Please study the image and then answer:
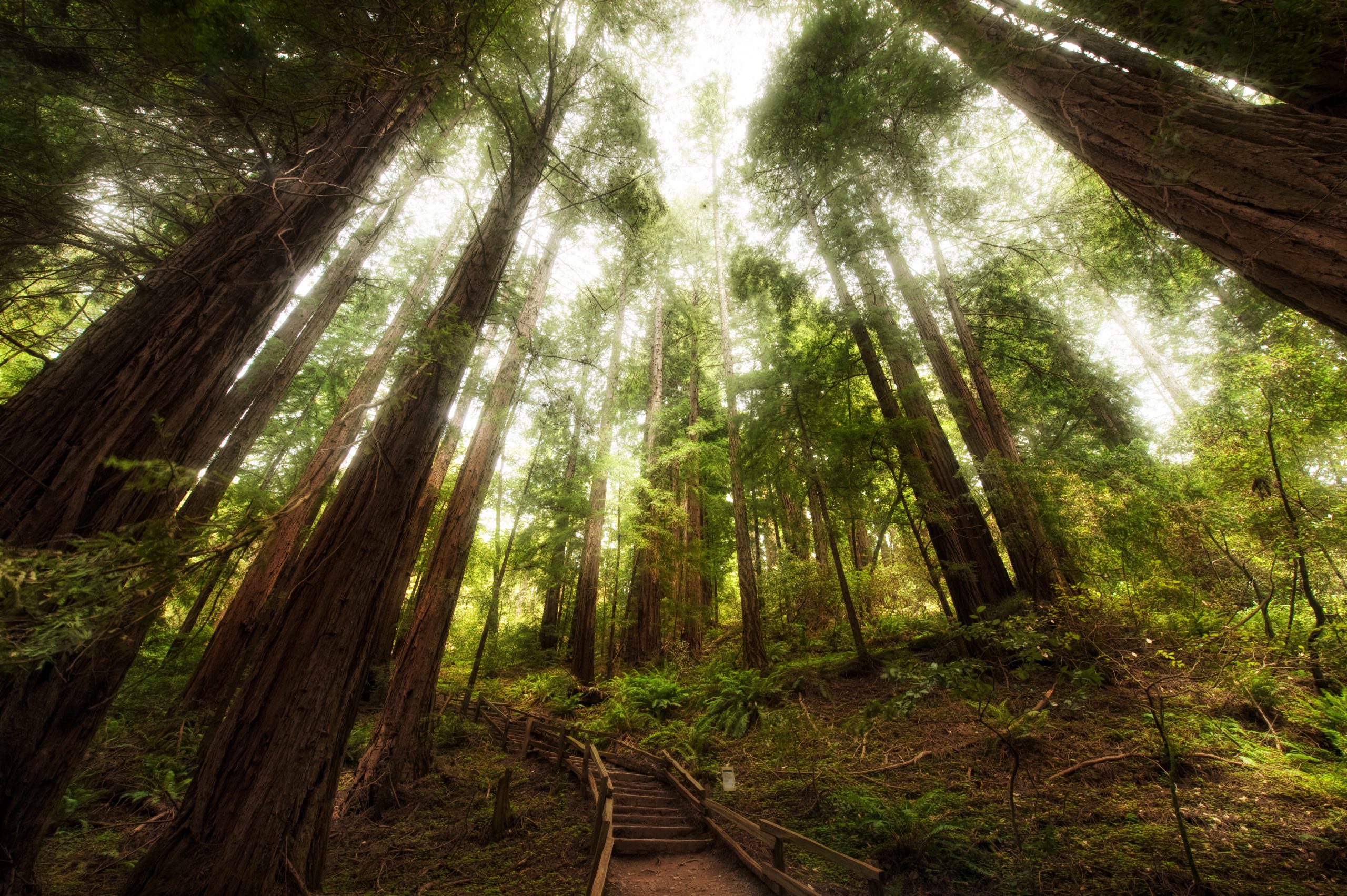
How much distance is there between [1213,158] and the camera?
9.12ft

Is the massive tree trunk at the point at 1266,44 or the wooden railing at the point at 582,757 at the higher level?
the massive tree trunk at the point at 1266,44

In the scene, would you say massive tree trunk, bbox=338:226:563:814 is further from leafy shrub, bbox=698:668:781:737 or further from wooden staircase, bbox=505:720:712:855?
leafy shrub, bbox=698:668:781:737

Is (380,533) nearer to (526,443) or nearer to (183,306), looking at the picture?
(183,306)

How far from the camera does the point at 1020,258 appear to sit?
399 inches

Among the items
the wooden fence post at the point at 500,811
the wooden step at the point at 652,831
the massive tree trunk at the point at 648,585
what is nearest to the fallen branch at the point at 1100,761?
the wooden step at the point at 652,831

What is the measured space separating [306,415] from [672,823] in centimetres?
1205

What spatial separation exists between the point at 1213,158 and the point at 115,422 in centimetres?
654

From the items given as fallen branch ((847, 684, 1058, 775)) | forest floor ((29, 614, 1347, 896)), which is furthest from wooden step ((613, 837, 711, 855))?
fallen branch ((847, 684, 1058, 775))

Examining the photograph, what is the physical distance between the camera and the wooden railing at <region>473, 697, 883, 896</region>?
3.40m

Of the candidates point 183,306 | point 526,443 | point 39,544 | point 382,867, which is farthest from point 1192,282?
point 526,443

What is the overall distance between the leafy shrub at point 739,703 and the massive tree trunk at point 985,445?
14.4 feet

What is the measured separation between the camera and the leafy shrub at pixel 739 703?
7.43 metres

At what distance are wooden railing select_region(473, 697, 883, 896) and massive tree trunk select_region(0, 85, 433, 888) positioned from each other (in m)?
3.23

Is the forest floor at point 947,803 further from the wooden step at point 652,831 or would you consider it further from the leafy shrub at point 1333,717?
the wooden step at point 652,831
